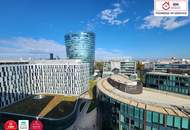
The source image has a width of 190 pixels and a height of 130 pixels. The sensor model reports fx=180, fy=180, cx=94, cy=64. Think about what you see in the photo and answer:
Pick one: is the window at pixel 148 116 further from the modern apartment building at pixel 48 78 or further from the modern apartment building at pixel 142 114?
the modern apartment building at pixel 48 78

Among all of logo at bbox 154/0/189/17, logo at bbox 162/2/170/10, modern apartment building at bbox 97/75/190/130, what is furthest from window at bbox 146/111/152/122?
logo at bbox 162/2/170/10

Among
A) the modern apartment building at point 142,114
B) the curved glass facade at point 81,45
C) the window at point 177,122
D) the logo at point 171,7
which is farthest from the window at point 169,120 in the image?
the curved glass facade at point 81,45

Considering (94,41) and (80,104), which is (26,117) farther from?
(94,41)

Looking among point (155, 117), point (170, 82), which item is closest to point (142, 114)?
point (155, 117)

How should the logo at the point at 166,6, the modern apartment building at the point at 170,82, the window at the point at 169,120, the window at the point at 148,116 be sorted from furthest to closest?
the modern apartment building at the point at 170,82, the window at the point at 148,116, the window at the point at 169,120, the logo at the point at 166,6

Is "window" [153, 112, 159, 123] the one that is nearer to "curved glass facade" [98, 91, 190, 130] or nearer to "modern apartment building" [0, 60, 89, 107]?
"curved glass facade" [98, 91, 190, 130]

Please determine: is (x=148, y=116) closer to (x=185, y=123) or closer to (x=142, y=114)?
(x=142, y=114)
